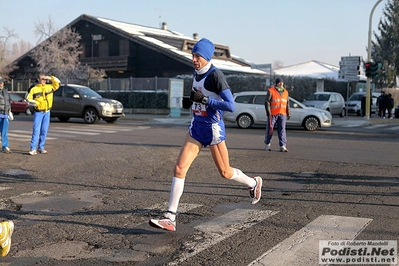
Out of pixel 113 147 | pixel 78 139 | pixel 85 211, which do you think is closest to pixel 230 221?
pixel 85 211

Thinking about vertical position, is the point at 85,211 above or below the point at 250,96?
below

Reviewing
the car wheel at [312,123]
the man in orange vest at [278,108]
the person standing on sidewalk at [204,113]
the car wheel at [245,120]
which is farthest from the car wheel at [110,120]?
the person standing on sidewalk at [204,113]

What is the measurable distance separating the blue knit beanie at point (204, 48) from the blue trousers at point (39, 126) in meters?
6.88

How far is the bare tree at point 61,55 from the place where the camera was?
47.0 metres

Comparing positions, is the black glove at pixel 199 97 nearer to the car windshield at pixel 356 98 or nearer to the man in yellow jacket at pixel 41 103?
the man in yellow jacket at pixel 41 103

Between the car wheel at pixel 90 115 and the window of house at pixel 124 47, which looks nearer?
the car wheel at pixel 90 115

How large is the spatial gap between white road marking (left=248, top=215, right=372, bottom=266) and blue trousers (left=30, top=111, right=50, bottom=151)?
24.5 ft

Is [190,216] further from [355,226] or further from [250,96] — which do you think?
[250,96]

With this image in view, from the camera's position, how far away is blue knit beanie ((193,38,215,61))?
17.7 ft

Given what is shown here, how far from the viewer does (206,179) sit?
339 inches

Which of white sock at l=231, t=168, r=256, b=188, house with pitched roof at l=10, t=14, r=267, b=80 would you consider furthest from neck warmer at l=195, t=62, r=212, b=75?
house with pitched roof at l=10, t=14, r=267, b=80

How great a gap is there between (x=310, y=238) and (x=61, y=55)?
151ft

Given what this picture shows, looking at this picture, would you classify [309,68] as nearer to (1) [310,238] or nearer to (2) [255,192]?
(2) [255,192]

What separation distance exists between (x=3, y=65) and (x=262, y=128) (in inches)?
1661
